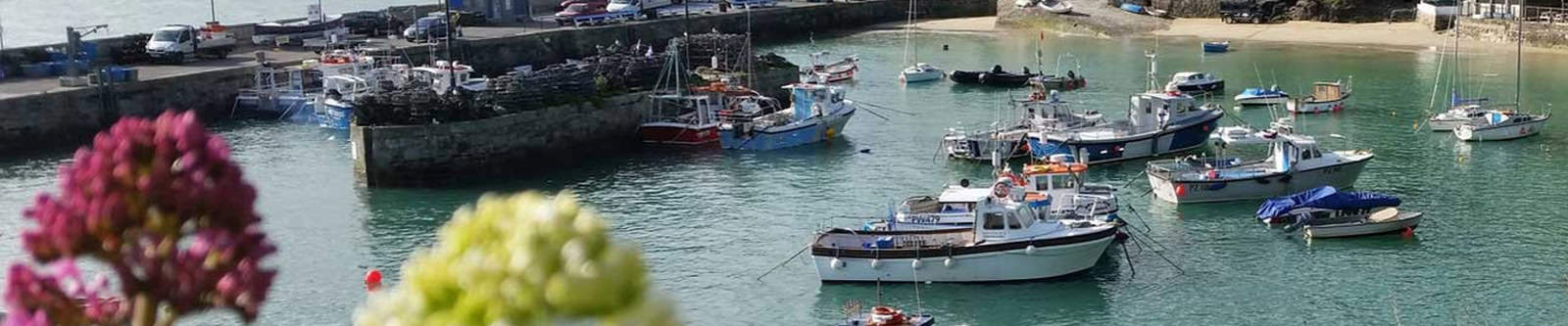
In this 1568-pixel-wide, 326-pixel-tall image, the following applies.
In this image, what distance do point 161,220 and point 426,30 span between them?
73.7 meters

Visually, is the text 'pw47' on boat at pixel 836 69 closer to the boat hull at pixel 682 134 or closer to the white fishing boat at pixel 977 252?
the boat hull at pixel 682 134

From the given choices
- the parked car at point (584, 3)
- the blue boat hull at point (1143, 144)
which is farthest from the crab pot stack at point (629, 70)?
the parked car at point (584, 3)

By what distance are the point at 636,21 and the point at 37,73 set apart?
98.4 feet

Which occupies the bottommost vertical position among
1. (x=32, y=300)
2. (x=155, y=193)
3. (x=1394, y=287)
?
(x=1394, y=287)

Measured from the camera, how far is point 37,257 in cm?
538

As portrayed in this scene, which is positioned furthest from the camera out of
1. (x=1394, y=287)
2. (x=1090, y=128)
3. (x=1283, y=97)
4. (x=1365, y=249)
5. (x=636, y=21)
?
(x=636, y=21)

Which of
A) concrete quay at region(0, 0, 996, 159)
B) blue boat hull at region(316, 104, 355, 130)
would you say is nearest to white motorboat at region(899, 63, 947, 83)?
concrete quay at region(0, 0, 996, 159)

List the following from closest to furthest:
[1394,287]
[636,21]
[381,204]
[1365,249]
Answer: [1394,287] → [1365,249] → [381,204] → [636,21]

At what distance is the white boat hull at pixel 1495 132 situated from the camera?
174ft

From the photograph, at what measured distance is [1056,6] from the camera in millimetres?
96750

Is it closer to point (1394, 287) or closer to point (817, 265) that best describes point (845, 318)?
point (817, 265)

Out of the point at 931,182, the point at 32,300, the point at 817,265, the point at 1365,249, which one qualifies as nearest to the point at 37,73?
the point at 931,182

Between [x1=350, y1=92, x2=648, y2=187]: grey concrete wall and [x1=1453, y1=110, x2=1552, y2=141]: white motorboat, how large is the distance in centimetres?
2417

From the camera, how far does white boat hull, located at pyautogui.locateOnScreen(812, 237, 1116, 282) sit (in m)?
34.4
